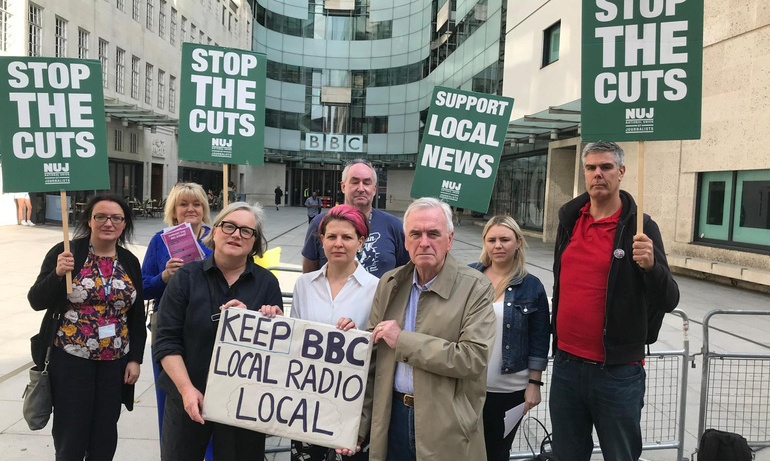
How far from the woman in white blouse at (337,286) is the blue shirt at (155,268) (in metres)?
1.36

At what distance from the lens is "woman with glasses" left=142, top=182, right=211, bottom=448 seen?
3873 mm

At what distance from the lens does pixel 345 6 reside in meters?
48.2

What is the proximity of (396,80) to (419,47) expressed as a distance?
3.67 m

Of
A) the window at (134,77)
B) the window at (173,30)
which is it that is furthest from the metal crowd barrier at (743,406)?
the window at (173,30)

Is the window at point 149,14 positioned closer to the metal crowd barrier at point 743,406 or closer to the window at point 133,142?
the window at point 133,142

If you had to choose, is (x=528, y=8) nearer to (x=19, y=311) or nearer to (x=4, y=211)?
(x=19, y=311)

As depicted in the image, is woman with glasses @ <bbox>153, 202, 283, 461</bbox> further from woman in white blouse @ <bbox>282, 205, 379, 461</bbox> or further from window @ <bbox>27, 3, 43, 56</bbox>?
window @ <bbox>27, 3, 43, 56</bbox>

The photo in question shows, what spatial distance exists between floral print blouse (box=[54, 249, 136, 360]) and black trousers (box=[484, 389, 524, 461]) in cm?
237

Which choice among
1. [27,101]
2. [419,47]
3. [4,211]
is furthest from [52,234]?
[419,47]

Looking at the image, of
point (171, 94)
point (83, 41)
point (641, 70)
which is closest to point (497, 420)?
point (641, 70)

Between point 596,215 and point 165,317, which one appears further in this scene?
point 596,215

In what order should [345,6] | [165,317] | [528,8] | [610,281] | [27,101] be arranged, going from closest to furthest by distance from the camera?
[165,317] < [610,281] < [27,101] < [528,8] < [345,6]

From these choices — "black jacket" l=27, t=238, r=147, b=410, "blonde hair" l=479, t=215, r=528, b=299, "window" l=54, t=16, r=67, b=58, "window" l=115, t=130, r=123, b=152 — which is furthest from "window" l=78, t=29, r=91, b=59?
"blonde hair" l=479, t=215, r=528, b=299

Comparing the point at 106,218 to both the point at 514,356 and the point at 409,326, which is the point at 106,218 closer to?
the point at 409,326
